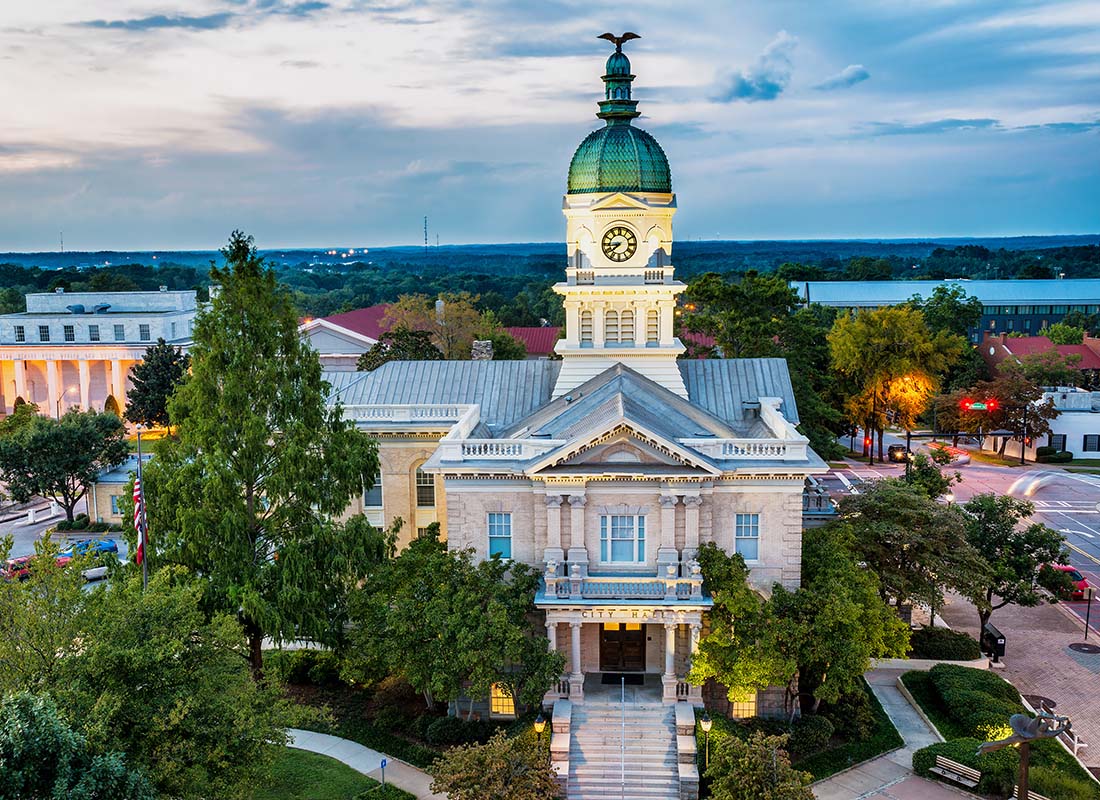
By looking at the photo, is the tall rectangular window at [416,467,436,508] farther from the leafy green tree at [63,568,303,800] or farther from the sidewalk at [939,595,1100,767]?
the sidewalk at [939,595,1100,767]

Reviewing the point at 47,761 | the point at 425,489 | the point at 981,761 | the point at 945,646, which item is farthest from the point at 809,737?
the point at 47,761

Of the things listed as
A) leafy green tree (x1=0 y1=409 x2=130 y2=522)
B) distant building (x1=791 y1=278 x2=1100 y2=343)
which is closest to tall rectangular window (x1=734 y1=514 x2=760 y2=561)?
leafy green tree (x1=0 y1=409 x2=130 y2=522)

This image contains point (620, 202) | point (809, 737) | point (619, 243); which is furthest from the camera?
point (619, 243)

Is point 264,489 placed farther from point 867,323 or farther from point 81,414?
point 867,323

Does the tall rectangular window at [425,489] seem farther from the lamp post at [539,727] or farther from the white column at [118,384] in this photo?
the white column at [118,384]

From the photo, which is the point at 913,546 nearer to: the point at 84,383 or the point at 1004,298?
the point at 84,383

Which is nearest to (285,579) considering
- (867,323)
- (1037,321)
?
(867,323)
